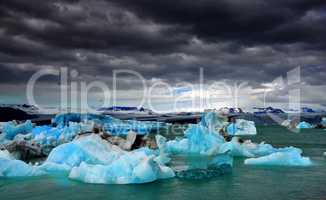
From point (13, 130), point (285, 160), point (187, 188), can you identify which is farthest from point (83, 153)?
point (13, 130)

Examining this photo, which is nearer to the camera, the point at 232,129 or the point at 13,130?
the point at 13,130

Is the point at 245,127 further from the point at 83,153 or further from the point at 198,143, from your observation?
the point at 83,153

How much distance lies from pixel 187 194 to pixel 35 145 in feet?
42.5

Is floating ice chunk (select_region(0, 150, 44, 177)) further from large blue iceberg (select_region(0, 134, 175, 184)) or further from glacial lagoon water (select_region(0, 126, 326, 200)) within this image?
glacial lagoon water (select_region(0, 126, 326, 200))

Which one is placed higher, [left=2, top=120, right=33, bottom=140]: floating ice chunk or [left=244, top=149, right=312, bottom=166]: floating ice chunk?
[left=2, top=120, right=33, bottom=140]: floating ice chunk

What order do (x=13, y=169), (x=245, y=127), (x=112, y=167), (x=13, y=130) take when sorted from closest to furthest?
(x=112, y=167) < (x=13, y=169) < (x=13, y=130) < (x=245, y=127)

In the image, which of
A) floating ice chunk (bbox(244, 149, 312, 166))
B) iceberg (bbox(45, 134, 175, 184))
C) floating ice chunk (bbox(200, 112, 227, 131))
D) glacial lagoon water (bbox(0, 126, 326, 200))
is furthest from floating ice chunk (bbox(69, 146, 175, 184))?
floating ice chunk (bbox(200, 112, 227, 131))

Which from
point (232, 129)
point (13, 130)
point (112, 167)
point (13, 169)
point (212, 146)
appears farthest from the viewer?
point (232, 129)

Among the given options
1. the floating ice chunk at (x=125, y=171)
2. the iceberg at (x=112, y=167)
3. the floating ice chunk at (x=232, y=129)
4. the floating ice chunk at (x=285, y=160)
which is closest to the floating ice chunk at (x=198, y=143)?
the floating ice chunk at (x=285, y=160)

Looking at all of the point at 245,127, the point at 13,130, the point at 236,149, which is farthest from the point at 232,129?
the point at 13,130

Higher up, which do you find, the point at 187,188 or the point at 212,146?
the point at 212,146

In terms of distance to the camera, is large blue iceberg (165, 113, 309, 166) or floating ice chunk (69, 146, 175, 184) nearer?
floating ice chunk (69, 146, 175, 184)

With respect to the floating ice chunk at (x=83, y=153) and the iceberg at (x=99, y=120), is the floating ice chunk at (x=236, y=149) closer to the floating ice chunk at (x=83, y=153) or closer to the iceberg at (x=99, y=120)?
the floating ice chunk at (x=83, y=153)

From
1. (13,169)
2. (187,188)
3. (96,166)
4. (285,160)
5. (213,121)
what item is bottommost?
(187,188)
